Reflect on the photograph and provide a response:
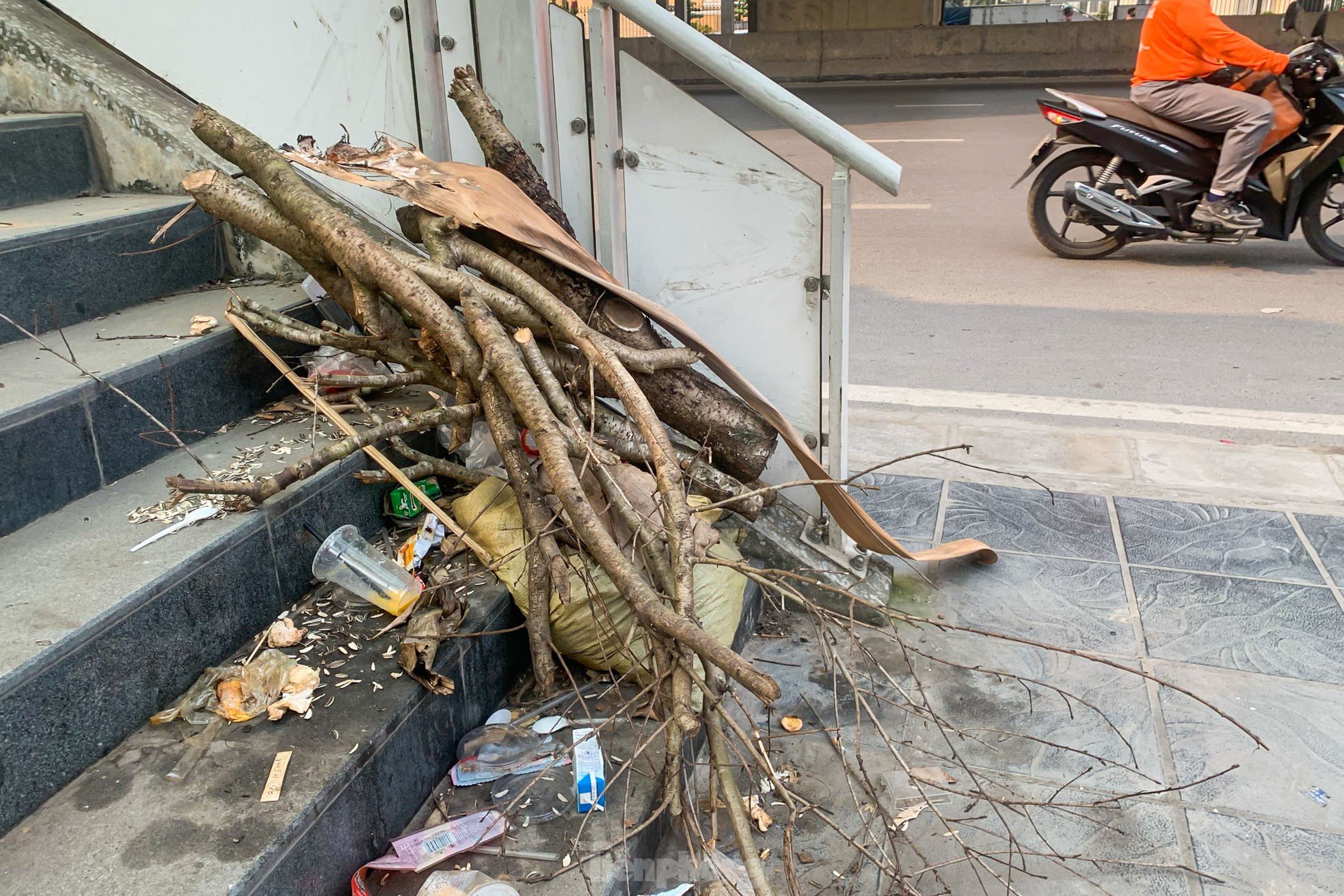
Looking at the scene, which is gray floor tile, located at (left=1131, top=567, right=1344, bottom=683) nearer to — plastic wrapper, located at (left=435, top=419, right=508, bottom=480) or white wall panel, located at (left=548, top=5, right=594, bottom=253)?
plastic wrapper, located at (left=435, top=419, right=508, bottom=480)

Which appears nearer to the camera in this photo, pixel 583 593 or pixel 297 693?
pixel 297 693

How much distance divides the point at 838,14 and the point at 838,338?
76.3ft

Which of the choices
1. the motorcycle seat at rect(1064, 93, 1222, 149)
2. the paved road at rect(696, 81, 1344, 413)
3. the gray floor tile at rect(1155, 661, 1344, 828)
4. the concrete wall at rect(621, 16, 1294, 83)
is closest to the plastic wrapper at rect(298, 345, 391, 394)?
the gray floor tile at rect(1155, 661, 1344, 828)

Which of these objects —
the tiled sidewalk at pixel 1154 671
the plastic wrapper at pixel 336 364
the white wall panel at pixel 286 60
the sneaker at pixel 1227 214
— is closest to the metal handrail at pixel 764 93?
A: the white wall panel at pixel 286 60

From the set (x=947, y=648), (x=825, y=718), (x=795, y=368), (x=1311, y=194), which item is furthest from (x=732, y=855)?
(x=1311, y=194)

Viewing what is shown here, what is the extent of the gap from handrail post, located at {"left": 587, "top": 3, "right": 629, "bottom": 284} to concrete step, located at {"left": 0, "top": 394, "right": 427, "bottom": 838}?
1.04 metres

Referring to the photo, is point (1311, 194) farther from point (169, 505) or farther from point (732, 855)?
point (169, 505)

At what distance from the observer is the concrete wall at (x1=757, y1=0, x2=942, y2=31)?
23406mm

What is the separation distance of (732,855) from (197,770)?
1.13 metres

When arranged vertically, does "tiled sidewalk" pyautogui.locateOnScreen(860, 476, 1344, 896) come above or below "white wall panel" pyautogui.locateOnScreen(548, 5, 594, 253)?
below

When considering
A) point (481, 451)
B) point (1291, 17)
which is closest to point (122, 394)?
point (481, 451)

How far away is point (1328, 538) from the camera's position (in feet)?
11.4

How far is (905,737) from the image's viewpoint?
264 cm

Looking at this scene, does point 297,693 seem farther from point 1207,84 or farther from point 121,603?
point 1207,84
